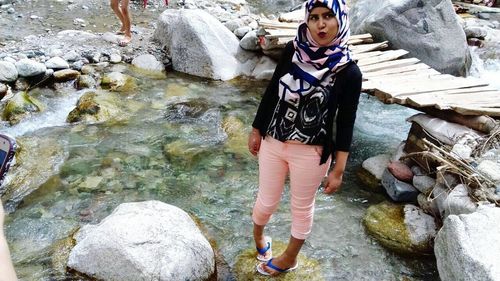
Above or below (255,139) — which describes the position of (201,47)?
below

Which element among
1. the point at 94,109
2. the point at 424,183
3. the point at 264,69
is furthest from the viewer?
the point at 264,69

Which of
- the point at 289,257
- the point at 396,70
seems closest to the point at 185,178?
the point at 289,257

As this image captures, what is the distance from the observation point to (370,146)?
209 inches

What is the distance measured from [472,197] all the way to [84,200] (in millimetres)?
3243

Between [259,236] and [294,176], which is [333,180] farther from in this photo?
[259,236]

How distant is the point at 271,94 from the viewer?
2.43 metres

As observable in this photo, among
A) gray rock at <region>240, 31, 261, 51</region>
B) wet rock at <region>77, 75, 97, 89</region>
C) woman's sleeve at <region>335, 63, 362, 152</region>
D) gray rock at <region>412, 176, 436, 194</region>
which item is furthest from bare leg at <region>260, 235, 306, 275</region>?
gray rock at <region>240, 31, 261, 51</region>

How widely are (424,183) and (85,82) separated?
4.57 meters

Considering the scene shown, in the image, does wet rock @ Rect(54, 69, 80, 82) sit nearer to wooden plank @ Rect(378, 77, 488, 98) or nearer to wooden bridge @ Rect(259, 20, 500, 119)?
wooden bridge @ Rect(259, 20, 500, 119)

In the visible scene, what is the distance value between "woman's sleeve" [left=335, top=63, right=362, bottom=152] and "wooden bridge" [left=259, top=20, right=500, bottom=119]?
2.13 metres

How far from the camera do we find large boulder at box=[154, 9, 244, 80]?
6992mm

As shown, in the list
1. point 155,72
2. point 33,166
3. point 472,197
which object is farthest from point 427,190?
point 155,72

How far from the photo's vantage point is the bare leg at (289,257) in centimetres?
286

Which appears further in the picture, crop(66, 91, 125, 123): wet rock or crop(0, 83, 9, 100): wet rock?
crop(0, 83, 9, 100): wet rock
